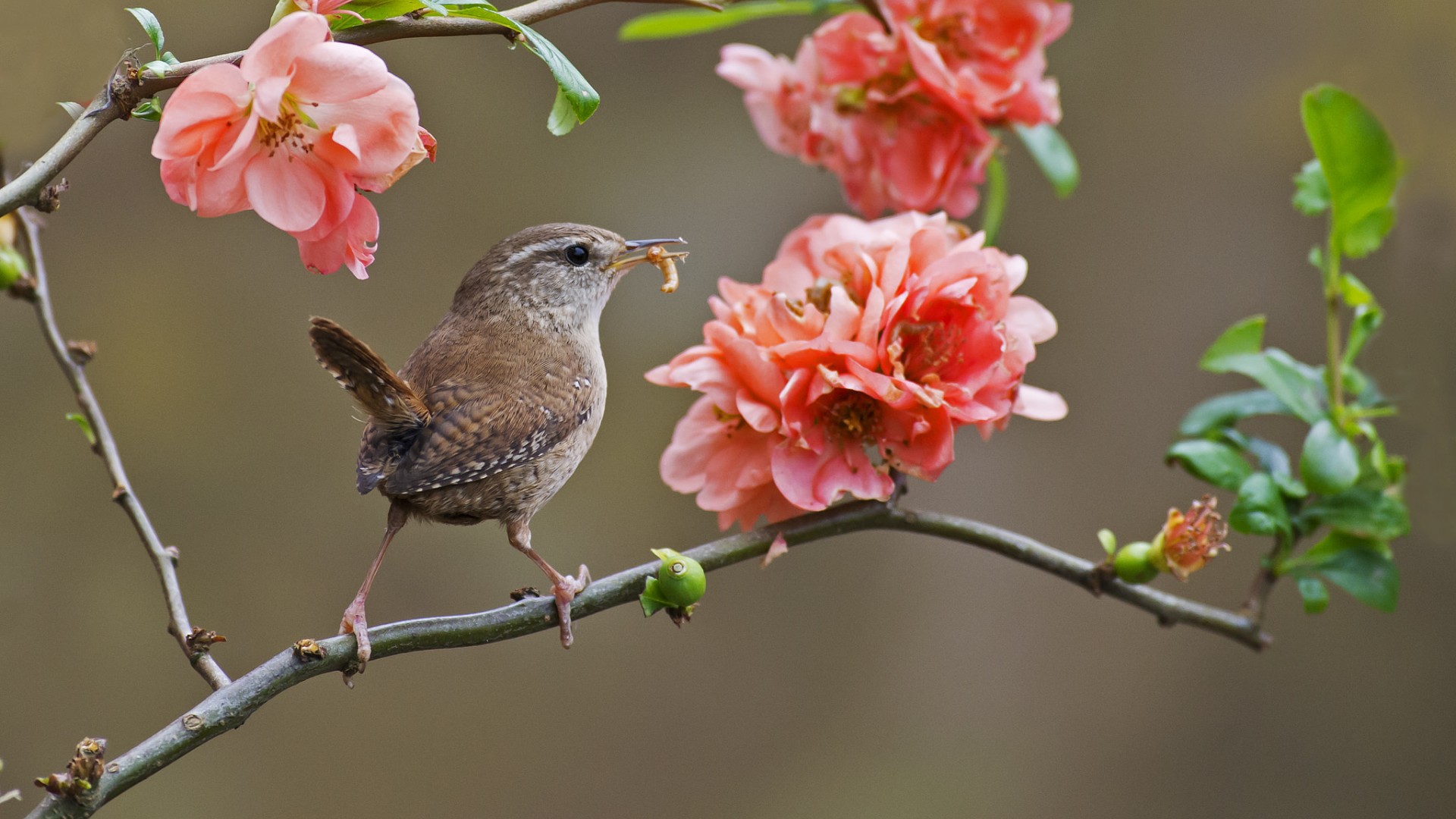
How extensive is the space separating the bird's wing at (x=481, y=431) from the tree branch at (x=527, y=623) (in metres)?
0.14

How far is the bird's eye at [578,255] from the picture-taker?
1.12m

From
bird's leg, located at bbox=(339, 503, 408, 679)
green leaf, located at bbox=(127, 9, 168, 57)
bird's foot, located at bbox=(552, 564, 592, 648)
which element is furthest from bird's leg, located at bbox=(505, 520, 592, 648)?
green leaf, located at bbox=(127, 9, 168, 57)

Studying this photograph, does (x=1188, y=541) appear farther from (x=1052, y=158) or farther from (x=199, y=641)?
(x=199, y=641)

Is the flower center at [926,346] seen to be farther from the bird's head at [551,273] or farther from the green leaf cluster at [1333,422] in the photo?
the green leaf cluster at [1333,422]

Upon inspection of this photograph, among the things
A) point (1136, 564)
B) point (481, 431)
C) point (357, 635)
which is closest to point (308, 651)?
point (357, 635)

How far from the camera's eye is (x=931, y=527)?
974mm

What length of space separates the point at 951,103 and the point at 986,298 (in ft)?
0.95

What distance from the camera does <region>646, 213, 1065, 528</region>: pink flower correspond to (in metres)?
0.92

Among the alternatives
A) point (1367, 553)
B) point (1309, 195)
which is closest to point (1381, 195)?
point (1309, 195)

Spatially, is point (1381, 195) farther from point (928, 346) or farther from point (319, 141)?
point (319, 141)

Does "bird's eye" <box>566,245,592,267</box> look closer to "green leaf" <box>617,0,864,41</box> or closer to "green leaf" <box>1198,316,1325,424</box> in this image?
"green leaf" <box>617,0,864,41</box>

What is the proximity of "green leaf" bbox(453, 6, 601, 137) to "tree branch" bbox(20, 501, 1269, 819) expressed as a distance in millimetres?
316

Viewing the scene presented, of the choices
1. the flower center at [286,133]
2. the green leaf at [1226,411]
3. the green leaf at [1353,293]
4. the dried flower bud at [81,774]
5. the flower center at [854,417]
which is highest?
the flower center at [286,133]

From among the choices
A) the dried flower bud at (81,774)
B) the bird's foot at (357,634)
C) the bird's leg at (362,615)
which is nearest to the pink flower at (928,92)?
the bird's leg at (362,615)
